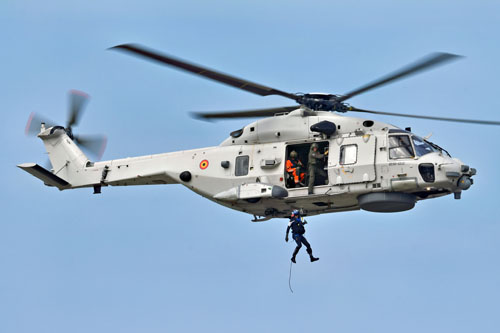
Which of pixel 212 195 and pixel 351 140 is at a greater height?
pixel 351 140

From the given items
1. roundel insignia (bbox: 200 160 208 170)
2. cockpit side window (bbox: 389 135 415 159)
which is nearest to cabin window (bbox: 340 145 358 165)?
cockpit side window (bbox: 389 135 415 159)

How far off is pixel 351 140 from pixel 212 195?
4.69 m

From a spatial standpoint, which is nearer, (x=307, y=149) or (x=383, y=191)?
(x=383, y=191)

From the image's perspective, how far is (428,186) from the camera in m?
24.4

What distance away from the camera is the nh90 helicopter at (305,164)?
24547 millimetres

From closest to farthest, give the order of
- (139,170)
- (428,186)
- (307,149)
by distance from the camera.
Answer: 1. (428,186)
2. (307,149)
3. (139,170)

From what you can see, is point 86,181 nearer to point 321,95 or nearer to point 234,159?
point 234,159

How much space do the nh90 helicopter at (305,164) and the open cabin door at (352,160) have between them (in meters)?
0.03

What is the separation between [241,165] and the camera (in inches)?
1048

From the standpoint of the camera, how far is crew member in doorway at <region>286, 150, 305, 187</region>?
84.5ft

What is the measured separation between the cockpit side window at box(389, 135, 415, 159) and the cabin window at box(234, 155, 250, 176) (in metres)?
4.44

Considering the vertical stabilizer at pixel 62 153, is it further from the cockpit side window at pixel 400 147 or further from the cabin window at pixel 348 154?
the cockpit side window at pixel 400 147

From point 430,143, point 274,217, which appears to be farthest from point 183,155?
point 430,143

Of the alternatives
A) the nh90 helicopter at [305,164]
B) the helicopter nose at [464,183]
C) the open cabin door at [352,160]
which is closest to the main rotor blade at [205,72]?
the nh90 helicopter at [305,164]
